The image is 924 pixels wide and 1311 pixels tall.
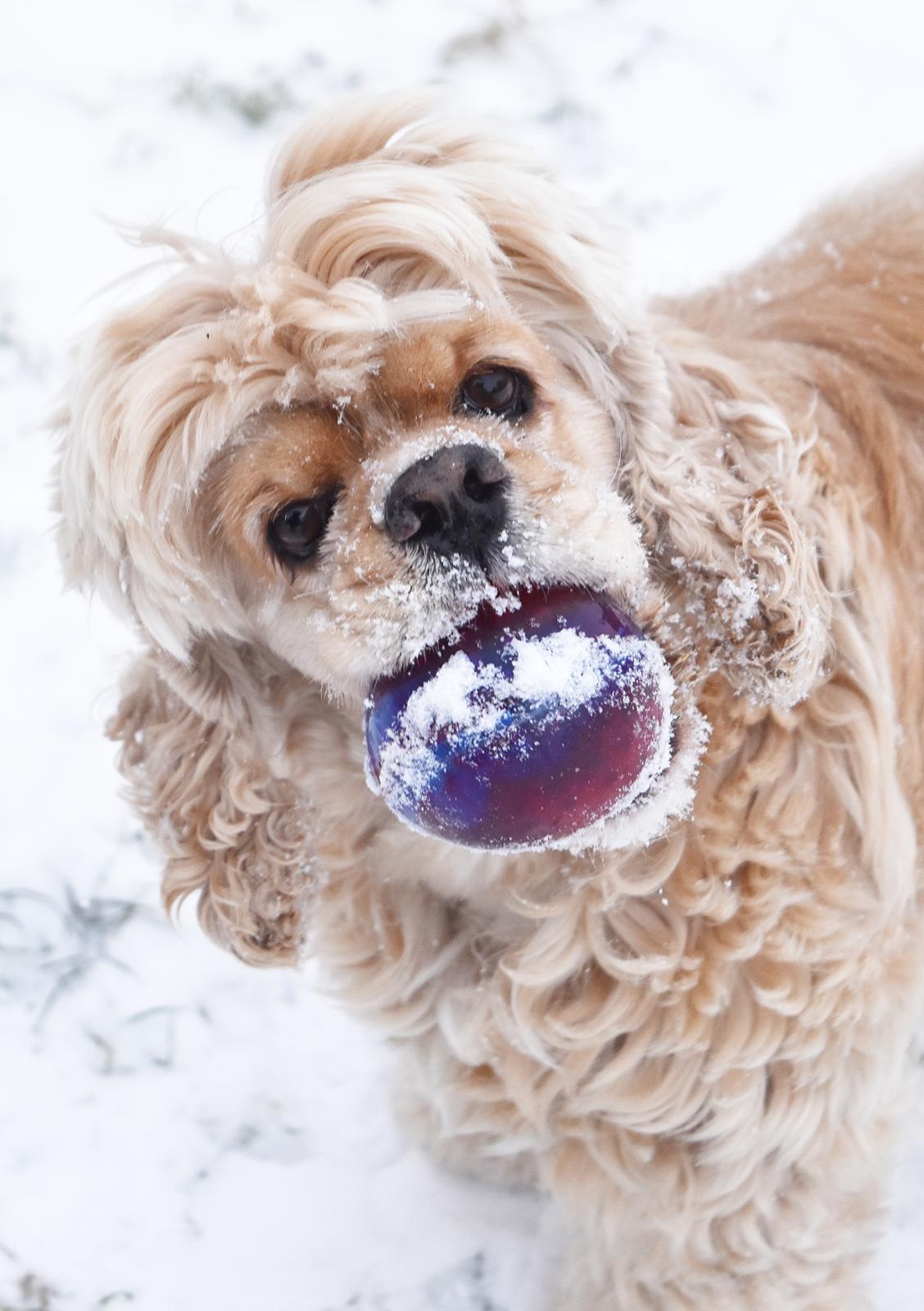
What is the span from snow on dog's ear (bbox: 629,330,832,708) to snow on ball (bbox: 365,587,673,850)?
12.6 inches

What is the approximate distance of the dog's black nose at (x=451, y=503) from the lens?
1.68 m

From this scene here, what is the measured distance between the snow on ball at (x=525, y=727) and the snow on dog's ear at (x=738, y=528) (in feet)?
1.05

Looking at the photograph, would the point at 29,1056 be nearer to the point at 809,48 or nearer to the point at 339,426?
the point at 339,426

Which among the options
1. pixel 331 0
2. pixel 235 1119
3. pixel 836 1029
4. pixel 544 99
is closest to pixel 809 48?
pixel 544 99

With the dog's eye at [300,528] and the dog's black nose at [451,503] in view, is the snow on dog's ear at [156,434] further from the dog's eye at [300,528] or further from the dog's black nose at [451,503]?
the dog's black nose at [451,503]

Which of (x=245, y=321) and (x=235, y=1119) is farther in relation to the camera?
(x=235, y=1119)

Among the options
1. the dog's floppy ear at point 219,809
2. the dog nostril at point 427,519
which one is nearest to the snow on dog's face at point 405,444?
the dog nostril at point 427,519

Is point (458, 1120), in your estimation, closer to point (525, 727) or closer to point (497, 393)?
point (525, 727)

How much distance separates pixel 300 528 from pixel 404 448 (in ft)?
0.71

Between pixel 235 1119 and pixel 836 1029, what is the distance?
1318 millimetres

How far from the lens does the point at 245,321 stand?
1781 mm

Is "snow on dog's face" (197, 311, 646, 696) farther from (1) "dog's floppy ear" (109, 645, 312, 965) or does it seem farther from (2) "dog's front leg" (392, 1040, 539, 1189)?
(2) "dog's front leg" (392, 1040, 539, 1189)

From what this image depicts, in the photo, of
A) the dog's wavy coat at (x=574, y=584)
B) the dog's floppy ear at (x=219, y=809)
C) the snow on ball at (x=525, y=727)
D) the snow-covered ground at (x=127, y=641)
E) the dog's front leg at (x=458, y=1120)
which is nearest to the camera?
the snow on ball at (x=525, y=727)

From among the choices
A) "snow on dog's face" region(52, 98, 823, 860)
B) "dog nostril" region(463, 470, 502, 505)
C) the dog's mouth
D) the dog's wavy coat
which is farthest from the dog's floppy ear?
"dog nostril" region(463, 470, 502, 505)
